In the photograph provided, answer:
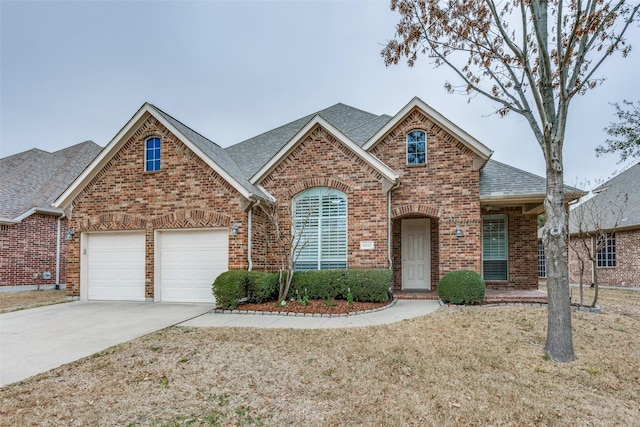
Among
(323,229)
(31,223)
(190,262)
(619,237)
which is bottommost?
(190,262)

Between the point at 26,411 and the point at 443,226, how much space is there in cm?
1027

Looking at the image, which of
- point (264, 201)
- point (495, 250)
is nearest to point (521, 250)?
point (495, 250)

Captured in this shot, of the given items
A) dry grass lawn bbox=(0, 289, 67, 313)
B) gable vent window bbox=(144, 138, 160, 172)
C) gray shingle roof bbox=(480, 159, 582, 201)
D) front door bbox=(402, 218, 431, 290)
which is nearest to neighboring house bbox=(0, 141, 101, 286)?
dry grass lawn bbox=(0, 289, 67, 313)

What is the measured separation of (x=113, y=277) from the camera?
11.7m

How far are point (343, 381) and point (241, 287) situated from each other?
5.35 m

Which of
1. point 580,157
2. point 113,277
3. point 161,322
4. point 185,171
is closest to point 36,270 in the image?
point 113,277

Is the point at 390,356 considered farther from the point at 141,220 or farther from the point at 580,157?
the point at 580,157

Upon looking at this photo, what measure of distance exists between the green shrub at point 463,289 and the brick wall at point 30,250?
16082 millimetres

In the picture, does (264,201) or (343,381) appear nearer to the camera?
(343,381)

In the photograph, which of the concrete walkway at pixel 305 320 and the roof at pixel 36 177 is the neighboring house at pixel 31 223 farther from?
the concrete walkway at pixel 305 320

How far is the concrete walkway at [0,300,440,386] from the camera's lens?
6.06m

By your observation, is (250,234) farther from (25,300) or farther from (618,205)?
(618,205)

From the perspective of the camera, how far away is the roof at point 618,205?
17016 mm

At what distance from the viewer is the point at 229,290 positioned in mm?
9484
